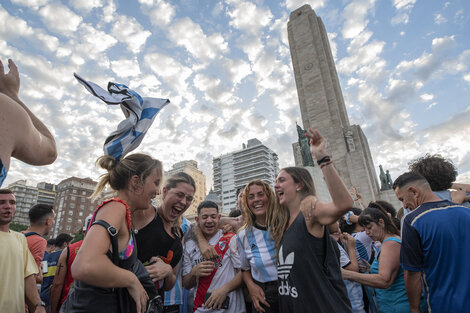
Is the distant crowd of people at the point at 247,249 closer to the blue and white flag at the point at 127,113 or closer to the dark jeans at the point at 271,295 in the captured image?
the dark jeans at the point at 271,295

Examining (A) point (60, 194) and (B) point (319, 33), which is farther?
(A) point (60, 194)

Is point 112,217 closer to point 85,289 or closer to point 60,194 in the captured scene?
point 85,289

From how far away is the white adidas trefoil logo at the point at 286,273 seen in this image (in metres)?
1.92

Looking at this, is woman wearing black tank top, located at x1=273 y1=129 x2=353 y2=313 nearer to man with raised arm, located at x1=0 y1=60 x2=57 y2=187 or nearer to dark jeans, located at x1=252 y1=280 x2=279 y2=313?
dark jeans, located at x1=252 y1=280 x2=279 y2=313

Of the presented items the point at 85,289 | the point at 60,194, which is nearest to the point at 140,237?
the point at 85,289

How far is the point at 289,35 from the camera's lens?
19500mm

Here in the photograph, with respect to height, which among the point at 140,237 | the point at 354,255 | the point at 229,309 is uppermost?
the point at 140,237

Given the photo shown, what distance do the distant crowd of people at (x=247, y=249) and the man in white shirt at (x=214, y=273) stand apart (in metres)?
0.01

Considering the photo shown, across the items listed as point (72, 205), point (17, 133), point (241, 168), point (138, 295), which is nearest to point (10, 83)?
point (17, 133)

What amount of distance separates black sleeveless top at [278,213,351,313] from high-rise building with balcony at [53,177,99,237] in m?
65.0

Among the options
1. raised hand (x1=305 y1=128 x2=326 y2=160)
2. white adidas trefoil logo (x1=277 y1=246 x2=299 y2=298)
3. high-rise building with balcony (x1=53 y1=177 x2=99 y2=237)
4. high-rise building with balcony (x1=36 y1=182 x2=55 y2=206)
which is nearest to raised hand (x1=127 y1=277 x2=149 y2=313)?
white adidas trefoil logo (x1=277 y1=246 x2=299 y2=298)

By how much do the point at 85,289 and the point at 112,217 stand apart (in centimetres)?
40

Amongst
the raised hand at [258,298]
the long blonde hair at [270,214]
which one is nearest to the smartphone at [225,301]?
the raised hand at [258,298]

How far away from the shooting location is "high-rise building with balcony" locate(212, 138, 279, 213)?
88000mm
